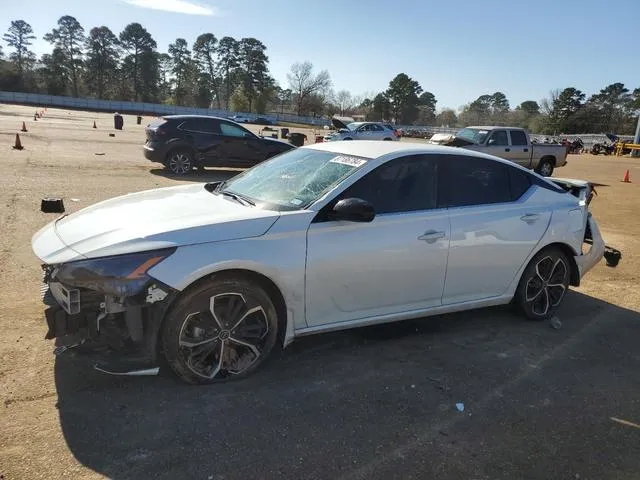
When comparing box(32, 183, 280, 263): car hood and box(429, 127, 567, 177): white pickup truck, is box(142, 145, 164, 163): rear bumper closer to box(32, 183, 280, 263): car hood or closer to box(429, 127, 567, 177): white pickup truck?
box(429, 127, 567, 177): white pickup truck

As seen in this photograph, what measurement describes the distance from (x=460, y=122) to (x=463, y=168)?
420 ft

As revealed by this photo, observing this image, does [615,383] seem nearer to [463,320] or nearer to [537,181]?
[463,320]

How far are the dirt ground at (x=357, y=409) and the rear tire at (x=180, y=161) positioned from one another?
879cm

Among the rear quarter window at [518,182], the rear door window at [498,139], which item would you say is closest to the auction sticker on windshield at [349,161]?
the rear quarter window at [518,182]

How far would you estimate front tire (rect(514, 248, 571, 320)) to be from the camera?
4.85 meters

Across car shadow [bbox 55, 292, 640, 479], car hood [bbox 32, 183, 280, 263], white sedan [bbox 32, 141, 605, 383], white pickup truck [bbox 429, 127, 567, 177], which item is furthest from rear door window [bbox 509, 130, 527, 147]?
car hood [bbox 32, 183, 280, 263]

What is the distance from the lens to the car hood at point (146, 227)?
3.13m

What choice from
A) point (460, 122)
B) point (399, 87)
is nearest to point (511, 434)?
point (399, 87)

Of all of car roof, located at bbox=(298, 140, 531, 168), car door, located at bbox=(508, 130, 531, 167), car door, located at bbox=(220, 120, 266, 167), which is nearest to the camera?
car roof, located at bbox=(298, 140, 531, 168)

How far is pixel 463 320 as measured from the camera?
491 cm

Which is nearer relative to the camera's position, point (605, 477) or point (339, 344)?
point (605, 477)

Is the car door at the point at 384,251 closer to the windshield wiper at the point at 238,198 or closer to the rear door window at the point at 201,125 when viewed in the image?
the windshield wiper at the point at 238,198

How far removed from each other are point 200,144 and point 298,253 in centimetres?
1106

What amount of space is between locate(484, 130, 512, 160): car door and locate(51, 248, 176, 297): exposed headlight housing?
15.7 meters
